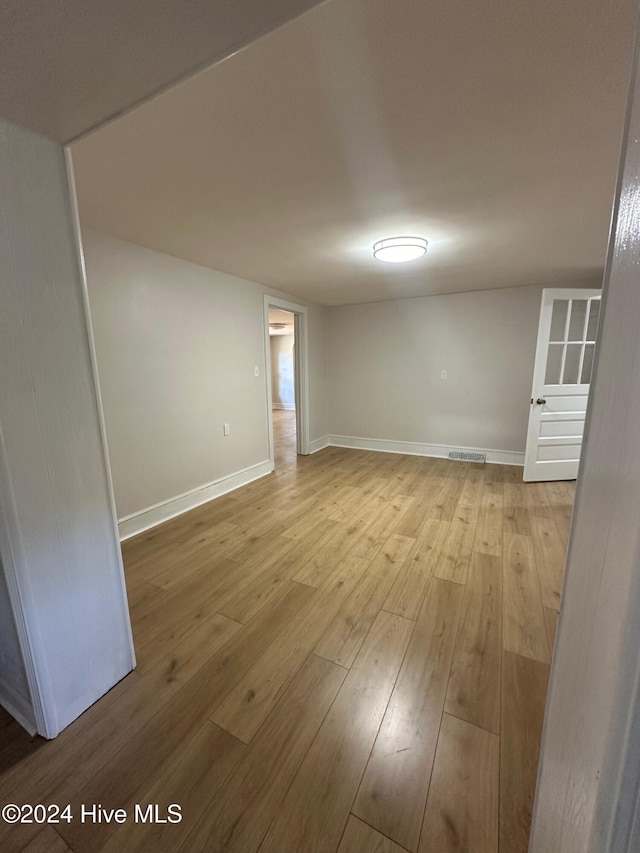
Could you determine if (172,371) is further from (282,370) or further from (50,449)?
(282,370)

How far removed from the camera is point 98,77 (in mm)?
819

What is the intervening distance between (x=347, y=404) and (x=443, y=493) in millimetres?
2189

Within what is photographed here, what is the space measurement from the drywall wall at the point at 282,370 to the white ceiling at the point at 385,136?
6.20 metres

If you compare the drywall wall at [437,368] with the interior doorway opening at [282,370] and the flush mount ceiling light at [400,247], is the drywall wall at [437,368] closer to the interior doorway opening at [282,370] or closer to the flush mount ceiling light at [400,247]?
the flush mount ceiling light at [400,247]

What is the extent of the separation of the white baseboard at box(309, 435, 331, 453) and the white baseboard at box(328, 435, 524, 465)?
0.04 m

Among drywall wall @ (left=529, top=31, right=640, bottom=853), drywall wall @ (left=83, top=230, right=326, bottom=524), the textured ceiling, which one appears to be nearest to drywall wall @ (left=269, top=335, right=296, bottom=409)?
drywall wall @ (left=83, top=230, right=326, bottom=524)

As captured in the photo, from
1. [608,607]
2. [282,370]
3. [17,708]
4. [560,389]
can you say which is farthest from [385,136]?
[282,370]

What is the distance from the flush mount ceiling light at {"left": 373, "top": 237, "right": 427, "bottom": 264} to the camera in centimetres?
225

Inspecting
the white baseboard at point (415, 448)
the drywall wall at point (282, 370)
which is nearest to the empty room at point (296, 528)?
the white baseboard at point (415, 448)

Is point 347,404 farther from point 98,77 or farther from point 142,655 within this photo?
point 98,77

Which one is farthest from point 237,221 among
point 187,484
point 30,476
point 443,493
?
point 443,493

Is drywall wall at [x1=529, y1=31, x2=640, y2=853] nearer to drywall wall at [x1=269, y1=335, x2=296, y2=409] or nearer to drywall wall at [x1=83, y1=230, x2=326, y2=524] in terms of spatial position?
drywall wall at [x1=83, y1=230, x2=326, y2=524]

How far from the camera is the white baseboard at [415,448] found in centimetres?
416

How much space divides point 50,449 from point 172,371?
1.82 meters
